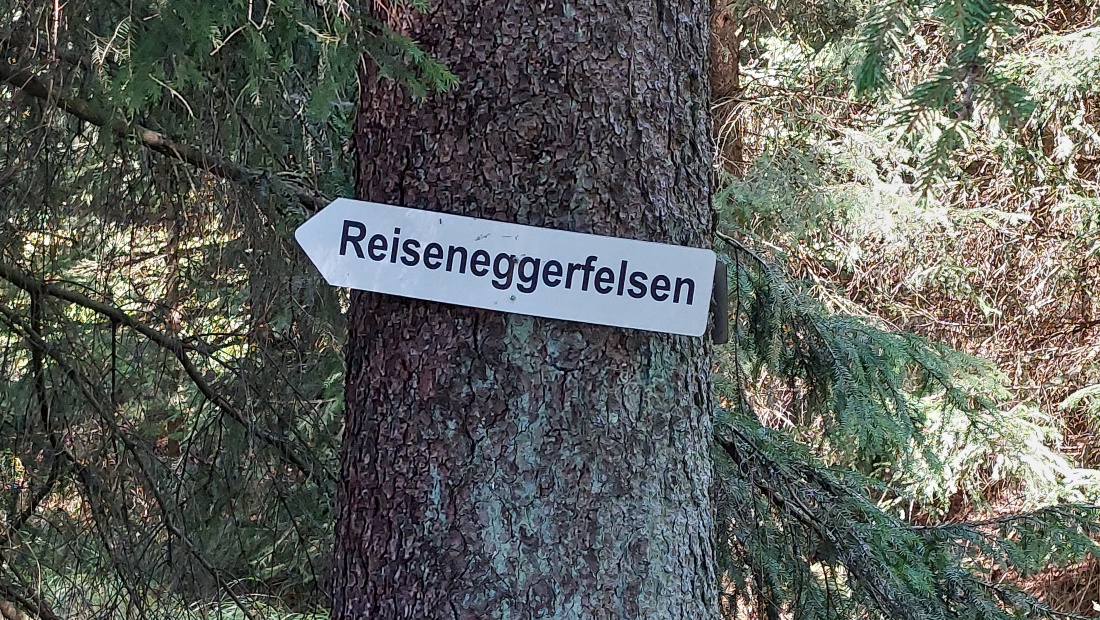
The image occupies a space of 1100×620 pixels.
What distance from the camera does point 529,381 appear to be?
143 cm

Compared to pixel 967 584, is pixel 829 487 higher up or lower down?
higher up

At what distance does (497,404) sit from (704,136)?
0.55 metres

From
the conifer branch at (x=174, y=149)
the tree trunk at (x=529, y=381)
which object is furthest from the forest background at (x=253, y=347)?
the tree trunk at (x=529, y=381)

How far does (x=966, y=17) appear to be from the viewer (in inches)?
51.3

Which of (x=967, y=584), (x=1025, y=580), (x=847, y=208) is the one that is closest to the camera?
(x=967, y=584)

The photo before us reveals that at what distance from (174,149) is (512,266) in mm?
1052

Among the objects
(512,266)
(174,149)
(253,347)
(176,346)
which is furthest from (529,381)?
(253,347)

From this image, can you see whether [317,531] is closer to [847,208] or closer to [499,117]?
[499,117]

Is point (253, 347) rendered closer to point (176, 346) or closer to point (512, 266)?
point (176, 346)

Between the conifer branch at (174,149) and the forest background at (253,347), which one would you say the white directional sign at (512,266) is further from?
the conifer branch at (174,149)

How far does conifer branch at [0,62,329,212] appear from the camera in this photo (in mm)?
2025

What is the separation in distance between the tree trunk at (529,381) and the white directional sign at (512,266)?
2 cm

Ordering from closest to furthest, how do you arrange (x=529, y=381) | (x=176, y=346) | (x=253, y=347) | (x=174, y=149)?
(x=529, y=381) → (x=174, y=149) → (x=176, y=346) → (x=253, y=347)

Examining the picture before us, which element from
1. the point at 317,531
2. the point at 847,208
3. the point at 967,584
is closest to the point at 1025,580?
the point at 847,208
